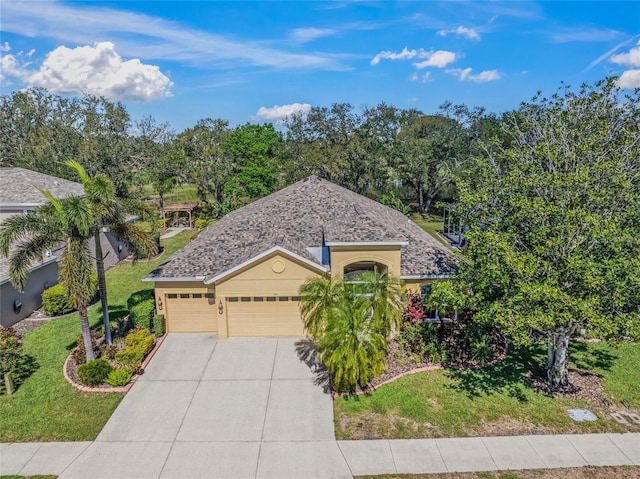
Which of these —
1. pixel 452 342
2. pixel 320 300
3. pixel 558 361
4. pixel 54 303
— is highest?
pixel 320 300

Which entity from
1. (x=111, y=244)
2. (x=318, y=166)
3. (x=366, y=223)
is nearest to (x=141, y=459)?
(x=366, y=223)

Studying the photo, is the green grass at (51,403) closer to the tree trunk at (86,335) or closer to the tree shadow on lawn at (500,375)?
the tree trunk at (86,335)

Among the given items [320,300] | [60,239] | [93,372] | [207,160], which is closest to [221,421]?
[320,300]

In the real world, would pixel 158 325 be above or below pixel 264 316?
below

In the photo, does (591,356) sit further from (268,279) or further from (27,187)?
(27,187)

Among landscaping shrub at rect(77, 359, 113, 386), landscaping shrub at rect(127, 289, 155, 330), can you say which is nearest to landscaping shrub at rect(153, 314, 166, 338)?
landscaping shrub at rect(127, 289, 155, 330)

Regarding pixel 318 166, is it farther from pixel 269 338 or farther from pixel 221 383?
pixel 221 383
